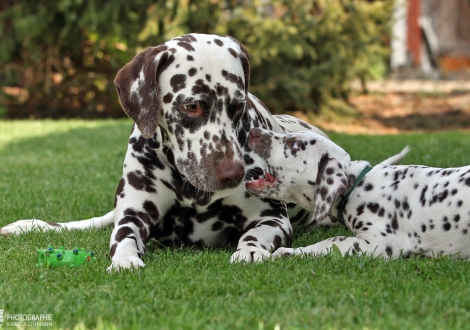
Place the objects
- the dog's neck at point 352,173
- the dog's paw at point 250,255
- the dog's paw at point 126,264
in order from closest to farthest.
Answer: the dog's paw at point 126,264 < the dog's paw at point 250,255 < the dog's neck at point 352,173

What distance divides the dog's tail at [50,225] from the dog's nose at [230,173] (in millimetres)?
1814

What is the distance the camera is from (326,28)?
50.6ft

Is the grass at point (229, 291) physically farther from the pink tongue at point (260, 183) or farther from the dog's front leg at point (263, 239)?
the pink tongue at point (260, 183)

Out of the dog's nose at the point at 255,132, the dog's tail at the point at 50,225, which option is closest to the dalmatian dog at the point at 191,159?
the dog's nose at the point at 255,132

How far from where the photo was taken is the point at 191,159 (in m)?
4.95

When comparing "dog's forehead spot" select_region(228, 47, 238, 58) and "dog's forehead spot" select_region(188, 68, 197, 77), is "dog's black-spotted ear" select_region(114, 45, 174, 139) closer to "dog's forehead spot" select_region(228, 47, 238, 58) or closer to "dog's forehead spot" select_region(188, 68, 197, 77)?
"dog's forehead spot" select_region(188, 68, 197, 77)

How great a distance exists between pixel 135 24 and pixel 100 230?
9.72 metres

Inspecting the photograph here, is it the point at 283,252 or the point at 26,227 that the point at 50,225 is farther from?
the point at 283,252

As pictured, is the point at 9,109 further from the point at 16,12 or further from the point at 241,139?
the point at 241,139

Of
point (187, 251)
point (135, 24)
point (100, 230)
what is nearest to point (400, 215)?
point (187, 251)

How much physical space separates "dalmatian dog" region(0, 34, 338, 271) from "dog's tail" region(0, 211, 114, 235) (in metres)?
0.94

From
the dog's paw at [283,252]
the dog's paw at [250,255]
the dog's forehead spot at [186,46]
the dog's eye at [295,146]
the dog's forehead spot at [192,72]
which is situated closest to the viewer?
the dog's paw at [250,255]

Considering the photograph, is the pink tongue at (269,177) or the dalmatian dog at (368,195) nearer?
the dalmatian dog at (368,195)

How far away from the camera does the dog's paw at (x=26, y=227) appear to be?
233 inches
